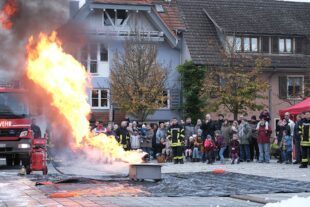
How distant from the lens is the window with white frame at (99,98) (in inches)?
1737

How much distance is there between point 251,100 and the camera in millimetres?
40062

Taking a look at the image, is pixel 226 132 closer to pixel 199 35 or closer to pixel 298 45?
pixel 199 35

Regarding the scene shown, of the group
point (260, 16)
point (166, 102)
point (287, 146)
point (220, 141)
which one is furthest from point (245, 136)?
point (260, 16)

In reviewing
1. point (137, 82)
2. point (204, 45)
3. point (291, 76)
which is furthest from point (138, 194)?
point (291, 76)

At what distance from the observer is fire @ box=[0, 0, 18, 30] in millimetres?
18594

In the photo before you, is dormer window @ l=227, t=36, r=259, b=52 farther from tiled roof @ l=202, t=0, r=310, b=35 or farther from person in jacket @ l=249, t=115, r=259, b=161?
person in jacket @ l=249, t=115, r=259, b=161

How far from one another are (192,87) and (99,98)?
6.68 meters

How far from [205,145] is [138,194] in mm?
12909

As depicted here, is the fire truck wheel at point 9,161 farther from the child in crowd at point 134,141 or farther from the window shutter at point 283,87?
the window shutter at point 283,87

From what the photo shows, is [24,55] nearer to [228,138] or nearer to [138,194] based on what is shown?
[138,194]

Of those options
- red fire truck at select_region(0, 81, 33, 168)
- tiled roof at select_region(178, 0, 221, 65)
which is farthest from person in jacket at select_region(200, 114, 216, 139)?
tiled roof at select_region(178, 0, 221, 65)

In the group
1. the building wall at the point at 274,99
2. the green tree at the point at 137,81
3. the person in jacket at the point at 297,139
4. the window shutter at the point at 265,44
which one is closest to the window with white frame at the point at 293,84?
the building wall at the point at 274,99

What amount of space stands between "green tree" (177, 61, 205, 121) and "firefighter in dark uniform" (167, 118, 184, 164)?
53.3ft

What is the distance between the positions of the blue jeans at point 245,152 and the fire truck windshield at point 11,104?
962 cm
